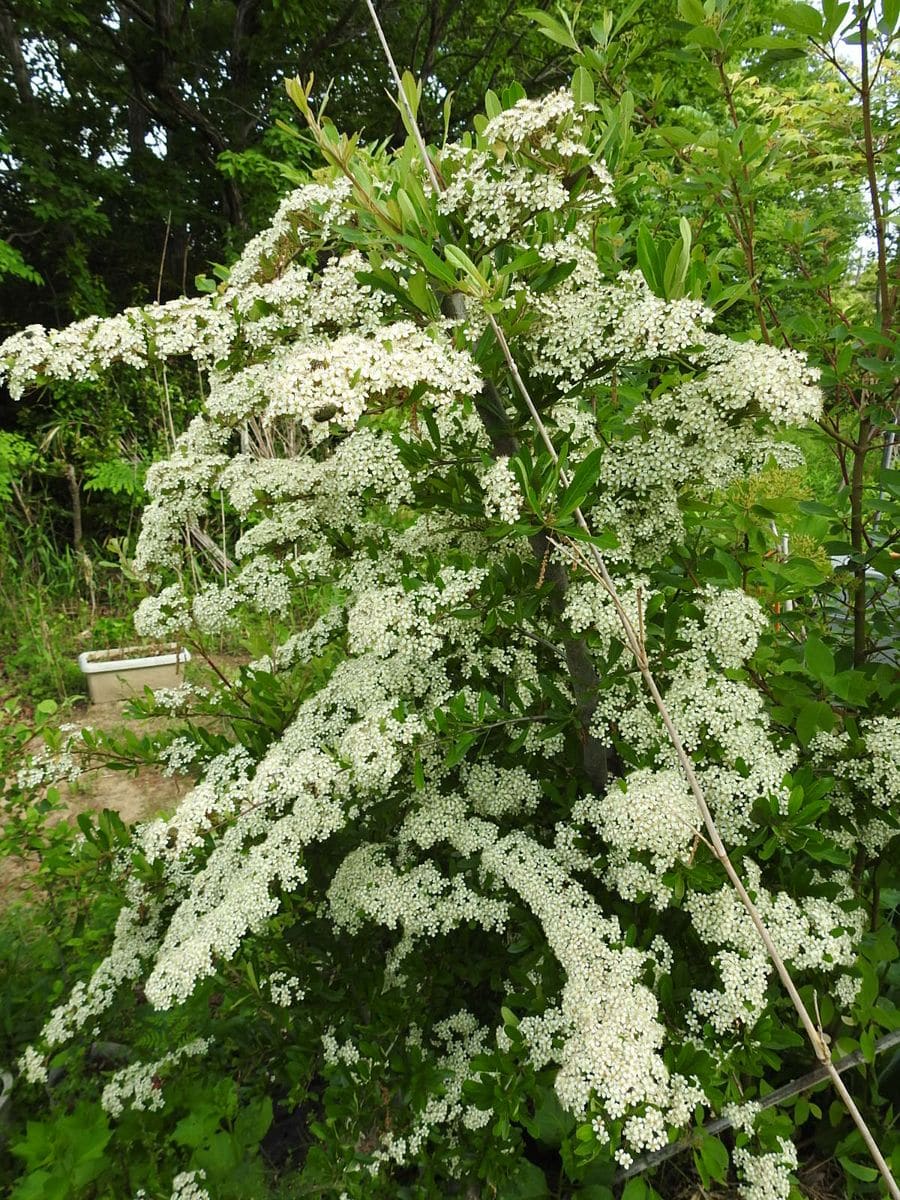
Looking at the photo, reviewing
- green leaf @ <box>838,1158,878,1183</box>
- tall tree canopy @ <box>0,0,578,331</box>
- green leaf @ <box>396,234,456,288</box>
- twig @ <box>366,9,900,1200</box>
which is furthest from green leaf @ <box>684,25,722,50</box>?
tall tree canopy @ <box>0,0,578,331</box>

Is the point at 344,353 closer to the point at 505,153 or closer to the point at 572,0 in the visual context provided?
the point at 505,153

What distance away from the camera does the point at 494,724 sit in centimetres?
142

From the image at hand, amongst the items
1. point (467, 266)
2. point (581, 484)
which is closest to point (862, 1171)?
point (581, 484)

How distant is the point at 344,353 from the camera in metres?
1.12

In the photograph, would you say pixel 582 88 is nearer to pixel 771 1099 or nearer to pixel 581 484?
pixel 581 484

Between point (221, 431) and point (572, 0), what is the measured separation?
1619mm

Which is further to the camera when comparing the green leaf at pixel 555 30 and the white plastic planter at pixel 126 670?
the white plastic planter at pixel 126 670

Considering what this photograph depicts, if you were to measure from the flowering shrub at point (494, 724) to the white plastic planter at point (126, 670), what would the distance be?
321 cm

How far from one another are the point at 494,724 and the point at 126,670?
3983 mm

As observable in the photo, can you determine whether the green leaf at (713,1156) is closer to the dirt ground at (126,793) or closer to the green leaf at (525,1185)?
the green leaf at (525,1185)

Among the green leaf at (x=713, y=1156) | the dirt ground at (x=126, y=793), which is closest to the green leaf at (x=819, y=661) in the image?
the green leaf at (x=713, y=1156)

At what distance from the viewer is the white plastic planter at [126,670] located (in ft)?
15.4

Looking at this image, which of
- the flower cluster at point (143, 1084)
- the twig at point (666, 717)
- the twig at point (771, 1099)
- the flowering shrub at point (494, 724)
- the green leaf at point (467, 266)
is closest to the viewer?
the twig at point (666, 717)

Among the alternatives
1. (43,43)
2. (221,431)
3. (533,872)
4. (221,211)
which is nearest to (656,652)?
(533,872)
